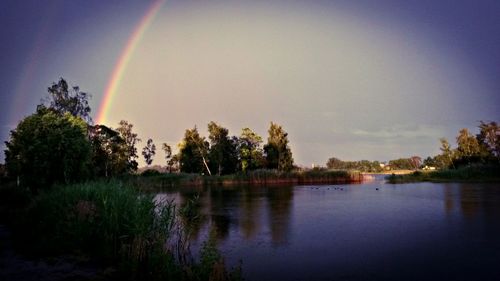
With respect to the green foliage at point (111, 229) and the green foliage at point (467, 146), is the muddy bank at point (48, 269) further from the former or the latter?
the green foliage at point (467, 146)

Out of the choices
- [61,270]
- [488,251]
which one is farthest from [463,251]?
[61,270]

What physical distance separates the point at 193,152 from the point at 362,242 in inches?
2907

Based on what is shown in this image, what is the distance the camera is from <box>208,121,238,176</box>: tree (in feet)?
288

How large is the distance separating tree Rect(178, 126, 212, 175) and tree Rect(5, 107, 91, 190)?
59289mm

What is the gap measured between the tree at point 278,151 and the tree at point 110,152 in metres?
30.2

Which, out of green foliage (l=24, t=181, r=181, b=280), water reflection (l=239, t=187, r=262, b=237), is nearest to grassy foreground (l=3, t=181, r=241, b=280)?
green foliage (l=24, t=181, r=181, b=280)

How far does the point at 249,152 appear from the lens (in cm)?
9081

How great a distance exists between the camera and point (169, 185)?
74.2 m

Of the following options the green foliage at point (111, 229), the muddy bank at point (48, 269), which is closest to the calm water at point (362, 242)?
the green foliage at point (111, 229)

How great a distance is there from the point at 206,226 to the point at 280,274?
1170cm

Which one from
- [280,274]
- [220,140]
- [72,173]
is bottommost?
[280,274]

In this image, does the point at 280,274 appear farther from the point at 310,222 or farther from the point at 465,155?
the point at 465,155

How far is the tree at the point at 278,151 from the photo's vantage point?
8812 cm

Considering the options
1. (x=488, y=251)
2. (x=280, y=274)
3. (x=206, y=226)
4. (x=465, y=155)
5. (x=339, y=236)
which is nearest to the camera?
(x=280, y=274)
